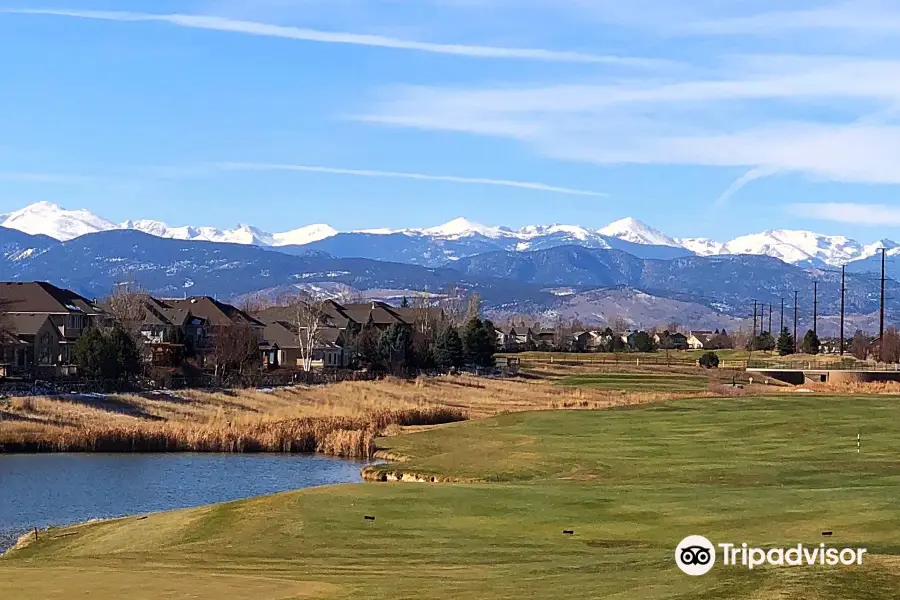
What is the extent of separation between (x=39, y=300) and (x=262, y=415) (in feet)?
152

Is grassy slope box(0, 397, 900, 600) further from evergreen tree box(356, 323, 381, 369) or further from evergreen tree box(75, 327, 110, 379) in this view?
evergreen tree box(356, 323, 381, 369)

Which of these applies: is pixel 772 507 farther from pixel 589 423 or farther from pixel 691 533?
pixel 589 423

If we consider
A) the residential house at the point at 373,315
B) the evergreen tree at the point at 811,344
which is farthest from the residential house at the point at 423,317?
the evergreen tree at the point at 811,344

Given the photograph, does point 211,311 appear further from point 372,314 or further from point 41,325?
point 41,325

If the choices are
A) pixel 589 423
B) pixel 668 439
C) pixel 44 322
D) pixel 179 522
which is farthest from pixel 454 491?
pixel 44 322

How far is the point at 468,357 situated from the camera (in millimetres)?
123875

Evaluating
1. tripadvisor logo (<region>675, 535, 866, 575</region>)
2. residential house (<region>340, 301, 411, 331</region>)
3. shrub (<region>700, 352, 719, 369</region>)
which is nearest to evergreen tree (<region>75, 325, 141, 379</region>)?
tripadvisor logo (<region>675, 535, 866, 575</region>)

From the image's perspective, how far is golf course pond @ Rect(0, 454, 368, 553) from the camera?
41.9 m

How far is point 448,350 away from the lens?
120000mm

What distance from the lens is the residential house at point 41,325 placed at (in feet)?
324

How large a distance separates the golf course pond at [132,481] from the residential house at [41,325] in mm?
36397

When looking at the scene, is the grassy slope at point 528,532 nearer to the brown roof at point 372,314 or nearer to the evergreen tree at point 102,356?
the evergreen tree at point 102,356

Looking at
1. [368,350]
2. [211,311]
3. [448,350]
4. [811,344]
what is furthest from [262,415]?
[811,344]

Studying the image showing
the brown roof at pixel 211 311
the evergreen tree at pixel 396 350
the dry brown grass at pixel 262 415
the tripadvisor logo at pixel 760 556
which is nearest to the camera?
the tripadvisor logo at pixel 760 556
